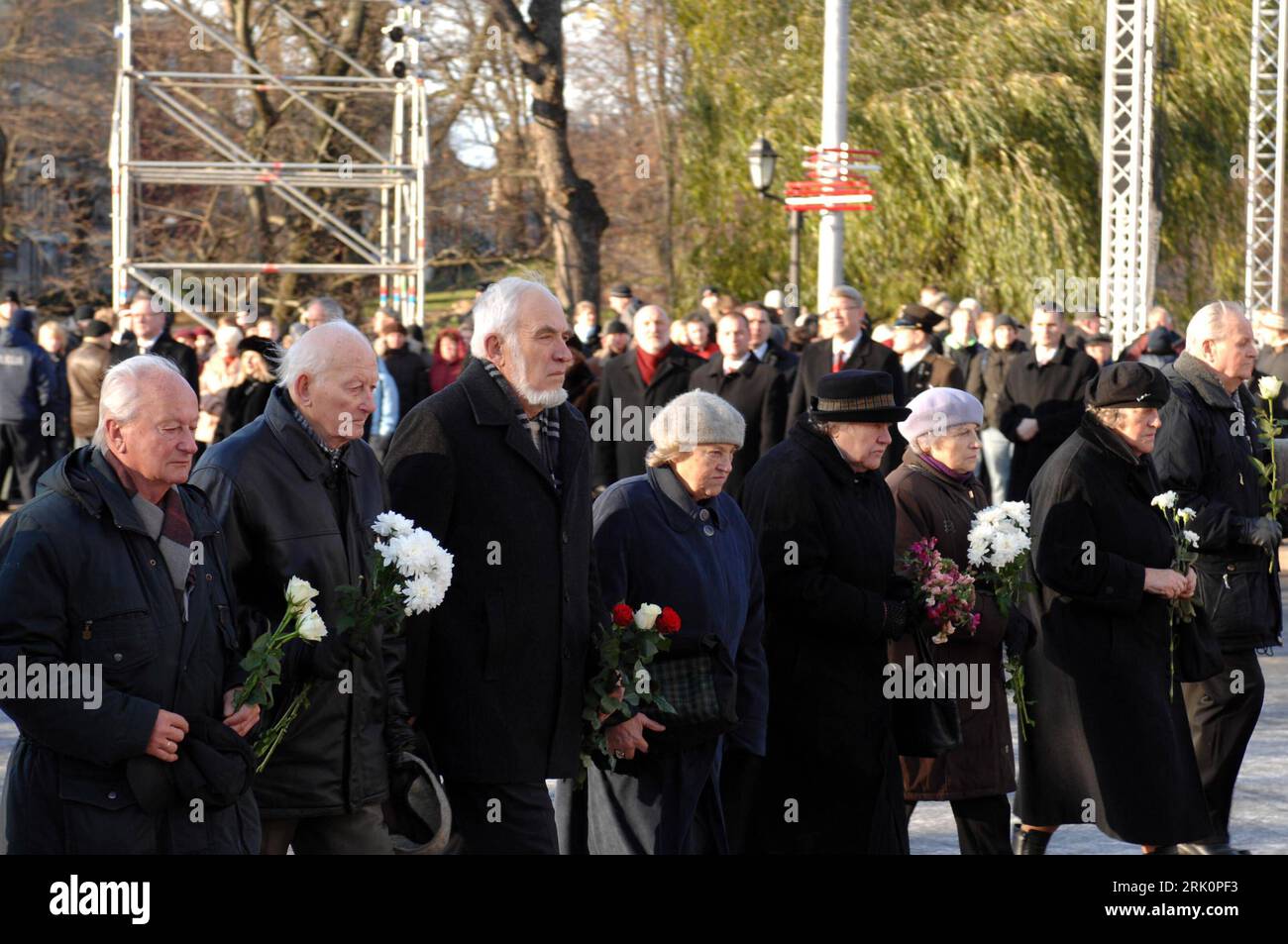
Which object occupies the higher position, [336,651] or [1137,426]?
[1137,426]

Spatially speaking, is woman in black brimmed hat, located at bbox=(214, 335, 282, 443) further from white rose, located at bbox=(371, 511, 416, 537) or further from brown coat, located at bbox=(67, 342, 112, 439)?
white rose, located at bbox=(371, 511, 416, 537)

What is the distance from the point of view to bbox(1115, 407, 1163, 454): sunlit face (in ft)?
23.3

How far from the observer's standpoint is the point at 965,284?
93.3ft

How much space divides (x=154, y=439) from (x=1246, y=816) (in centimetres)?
528

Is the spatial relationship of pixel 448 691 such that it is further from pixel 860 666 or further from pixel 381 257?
pixel 381 257

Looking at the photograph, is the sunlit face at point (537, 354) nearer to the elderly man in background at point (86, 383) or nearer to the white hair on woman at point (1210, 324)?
the white hair on woman at point (1210, 324)

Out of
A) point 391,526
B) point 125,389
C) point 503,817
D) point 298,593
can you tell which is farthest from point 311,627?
point 503,817

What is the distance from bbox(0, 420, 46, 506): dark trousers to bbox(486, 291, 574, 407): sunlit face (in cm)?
1454

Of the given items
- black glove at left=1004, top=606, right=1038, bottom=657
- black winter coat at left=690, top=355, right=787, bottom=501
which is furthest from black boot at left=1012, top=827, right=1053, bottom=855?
black winter coat at left=690, top=355, right=787, bottom=501

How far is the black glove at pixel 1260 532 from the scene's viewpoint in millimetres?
7621

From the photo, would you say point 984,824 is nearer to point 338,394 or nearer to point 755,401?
point 338,394

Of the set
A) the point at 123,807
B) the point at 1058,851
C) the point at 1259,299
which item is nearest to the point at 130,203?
the point at 1259,299

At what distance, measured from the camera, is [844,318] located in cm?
1249
